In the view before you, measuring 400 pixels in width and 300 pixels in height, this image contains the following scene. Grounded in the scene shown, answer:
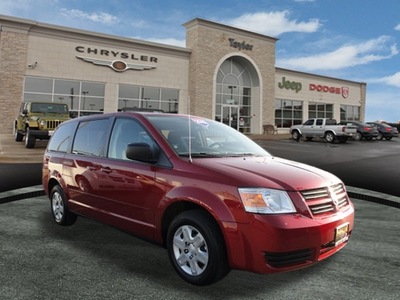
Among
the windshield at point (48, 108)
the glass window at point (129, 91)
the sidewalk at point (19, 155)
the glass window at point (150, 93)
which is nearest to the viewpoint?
the sidewalk at point (19, 155)

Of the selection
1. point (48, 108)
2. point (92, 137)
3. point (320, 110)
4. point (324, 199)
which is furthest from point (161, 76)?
point (324, 199)

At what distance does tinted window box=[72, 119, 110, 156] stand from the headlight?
2.27 metres

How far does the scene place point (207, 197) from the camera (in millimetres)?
3176

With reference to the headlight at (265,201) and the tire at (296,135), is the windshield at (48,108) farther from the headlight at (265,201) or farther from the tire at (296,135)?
the tire at (296,135)

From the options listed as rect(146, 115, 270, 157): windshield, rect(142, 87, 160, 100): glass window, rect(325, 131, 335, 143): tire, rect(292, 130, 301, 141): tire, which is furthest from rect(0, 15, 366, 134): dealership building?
rect(146, 115, 270, 157): windshield

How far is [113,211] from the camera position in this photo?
164 inches

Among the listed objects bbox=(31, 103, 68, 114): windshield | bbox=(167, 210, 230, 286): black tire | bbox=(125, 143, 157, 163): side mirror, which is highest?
bbox=(31, 103, 68, 114): windshield

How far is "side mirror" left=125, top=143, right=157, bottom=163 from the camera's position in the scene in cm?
359

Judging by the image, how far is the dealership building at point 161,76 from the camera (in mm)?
22844

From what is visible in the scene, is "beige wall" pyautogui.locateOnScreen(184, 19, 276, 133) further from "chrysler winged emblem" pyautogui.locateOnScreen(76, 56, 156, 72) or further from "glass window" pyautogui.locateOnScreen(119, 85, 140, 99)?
"glass window" pyautogui.locateOnScreen(119, 85, 140, 99)

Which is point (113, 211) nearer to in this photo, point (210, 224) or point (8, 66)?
point (210, 224)

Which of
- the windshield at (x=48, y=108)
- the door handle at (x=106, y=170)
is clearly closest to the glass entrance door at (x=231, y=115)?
the windshield at (x=48, y=108)

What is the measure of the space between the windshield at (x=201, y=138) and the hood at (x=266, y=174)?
0.28 meters

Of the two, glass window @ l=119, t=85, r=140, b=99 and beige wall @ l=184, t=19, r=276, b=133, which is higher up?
beige wall @ l=184, t=19, r=276, b=133
